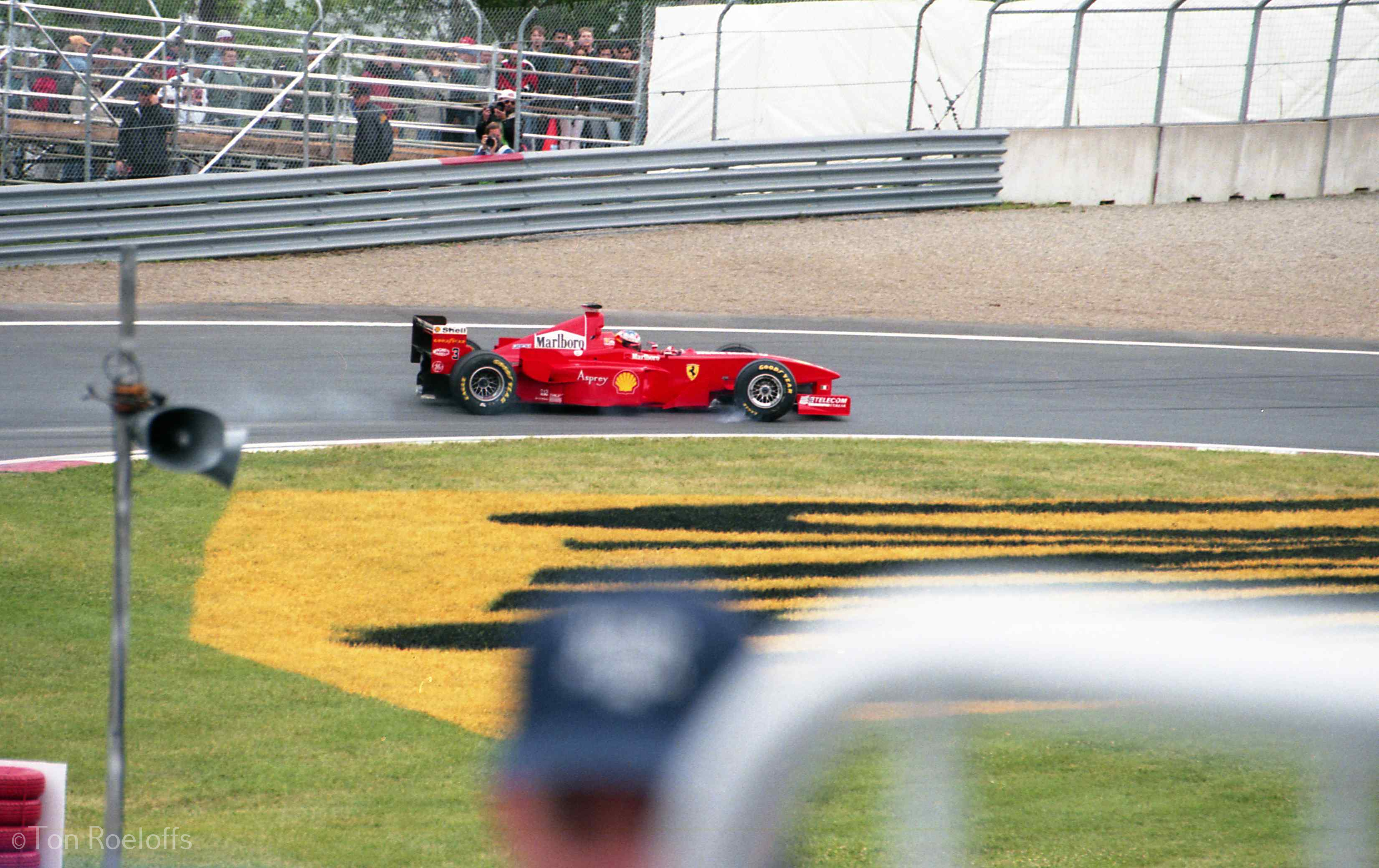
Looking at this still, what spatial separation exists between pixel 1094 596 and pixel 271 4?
31.1 metres

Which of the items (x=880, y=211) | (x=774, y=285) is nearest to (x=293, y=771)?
(x=774, y=285)

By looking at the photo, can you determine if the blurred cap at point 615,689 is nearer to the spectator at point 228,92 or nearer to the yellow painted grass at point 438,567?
the yellow painted grass at point 438,567

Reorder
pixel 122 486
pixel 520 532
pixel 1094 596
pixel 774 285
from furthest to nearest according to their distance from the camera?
pixel 774 285 < pixel 520 532 < pixel 122 486 < pixel 1094 596

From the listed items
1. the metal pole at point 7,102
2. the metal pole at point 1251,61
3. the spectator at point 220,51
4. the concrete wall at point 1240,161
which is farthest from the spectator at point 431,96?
the metal pole at point 1251,61

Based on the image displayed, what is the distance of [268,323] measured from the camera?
14594 millimetres

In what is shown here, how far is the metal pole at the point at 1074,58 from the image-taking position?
72.5 feet

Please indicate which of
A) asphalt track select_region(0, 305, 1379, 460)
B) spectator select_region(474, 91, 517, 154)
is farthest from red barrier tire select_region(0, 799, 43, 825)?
spectator select_region(474, 91, 517, 154)

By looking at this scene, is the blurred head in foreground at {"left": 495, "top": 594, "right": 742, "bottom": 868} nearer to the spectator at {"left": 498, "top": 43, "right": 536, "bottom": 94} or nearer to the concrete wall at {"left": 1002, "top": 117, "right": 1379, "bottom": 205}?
the spectator at {"left": 498, "top": 43, "right": 536, "bottom": 94}

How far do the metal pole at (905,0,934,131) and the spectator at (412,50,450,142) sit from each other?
710 cm

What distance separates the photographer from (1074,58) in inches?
875

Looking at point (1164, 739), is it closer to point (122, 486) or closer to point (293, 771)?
point (122, 486)

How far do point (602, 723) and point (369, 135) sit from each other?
1796 centimetres

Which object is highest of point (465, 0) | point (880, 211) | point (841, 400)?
point (465, 0)

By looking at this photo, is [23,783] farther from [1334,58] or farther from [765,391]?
[1334,58]
